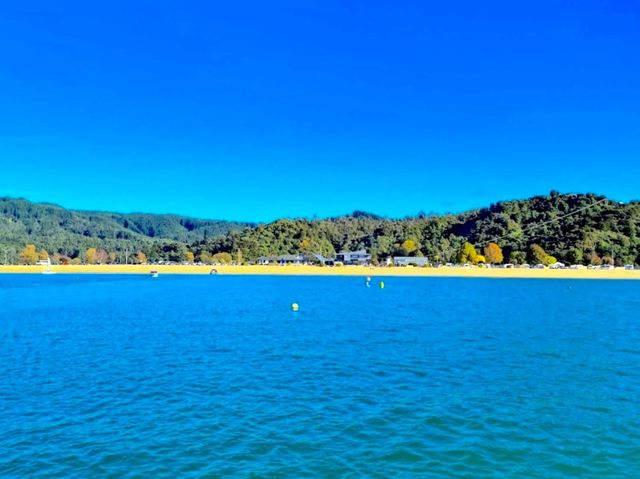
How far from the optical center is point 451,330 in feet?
123

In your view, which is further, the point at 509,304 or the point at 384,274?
the point at 384,274

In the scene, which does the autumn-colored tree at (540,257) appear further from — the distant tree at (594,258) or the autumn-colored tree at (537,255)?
the distant tree at (594,258)

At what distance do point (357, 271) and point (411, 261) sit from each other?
32.2 meters

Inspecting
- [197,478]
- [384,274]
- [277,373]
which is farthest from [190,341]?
[384,274]

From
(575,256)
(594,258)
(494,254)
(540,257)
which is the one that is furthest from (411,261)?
(594,258)

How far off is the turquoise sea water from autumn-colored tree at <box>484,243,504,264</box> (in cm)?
14784

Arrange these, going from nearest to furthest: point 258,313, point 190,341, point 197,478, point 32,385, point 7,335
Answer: point 197,478 < point 32,385 < point 190,341 < point 7,335 < point 258,313

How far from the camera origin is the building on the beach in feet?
613

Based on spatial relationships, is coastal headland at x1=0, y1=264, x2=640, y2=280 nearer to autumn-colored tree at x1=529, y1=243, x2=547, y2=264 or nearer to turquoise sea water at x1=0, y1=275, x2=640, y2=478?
autumn-colored tree at x1=529, y1=243, x2=547, y2=264

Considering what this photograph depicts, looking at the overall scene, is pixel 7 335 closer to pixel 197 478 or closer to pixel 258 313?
pixel 258 313

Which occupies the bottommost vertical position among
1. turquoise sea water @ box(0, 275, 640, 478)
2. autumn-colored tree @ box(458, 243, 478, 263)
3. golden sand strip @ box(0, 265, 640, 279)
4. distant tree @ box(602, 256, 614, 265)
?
turquoise sea water @ box(0, 275, 640, 478)

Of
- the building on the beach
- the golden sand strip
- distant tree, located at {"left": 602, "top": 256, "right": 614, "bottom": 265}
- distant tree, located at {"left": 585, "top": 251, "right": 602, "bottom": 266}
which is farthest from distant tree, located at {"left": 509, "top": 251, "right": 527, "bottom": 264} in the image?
the building on the beach

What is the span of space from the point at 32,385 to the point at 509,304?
51207 mm

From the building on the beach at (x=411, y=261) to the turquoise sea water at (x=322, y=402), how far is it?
14863cm
